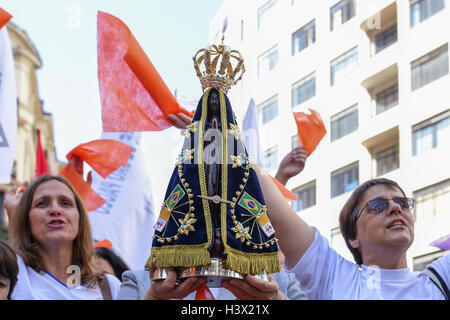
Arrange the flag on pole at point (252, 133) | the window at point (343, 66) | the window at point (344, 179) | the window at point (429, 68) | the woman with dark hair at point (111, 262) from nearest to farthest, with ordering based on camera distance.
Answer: the woman with dark hair at point (111, 262) < the flag on pole at point (252, 133) < the window at point (429, 68) < the window at point (344, 179) < the window at point (343, 66)

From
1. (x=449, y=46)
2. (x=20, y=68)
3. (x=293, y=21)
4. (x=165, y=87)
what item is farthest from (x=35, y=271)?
(x=20, y=68)

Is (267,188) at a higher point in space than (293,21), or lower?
lower

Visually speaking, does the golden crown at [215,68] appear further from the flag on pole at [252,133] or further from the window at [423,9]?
the window at [423,9]

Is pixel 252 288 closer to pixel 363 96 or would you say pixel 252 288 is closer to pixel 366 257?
pixel 366 257

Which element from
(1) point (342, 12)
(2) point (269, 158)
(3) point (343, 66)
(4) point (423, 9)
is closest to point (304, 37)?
(1) point (342, 12)

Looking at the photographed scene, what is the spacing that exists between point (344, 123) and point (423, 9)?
4679mm

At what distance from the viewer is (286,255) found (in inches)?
169

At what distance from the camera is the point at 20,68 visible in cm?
3472

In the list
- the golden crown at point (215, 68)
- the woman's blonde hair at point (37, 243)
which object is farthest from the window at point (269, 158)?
the golden crown at point (215, 68)

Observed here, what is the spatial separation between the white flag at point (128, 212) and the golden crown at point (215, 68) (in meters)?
4.17

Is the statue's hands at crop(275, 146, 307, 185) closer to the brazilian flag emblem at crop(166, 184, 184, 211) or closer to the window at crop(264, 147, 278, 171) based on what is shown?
the brazilian flag emblem at crop(166, 184, 184, 211)

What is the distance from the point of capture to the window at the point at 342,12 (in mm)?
25312
